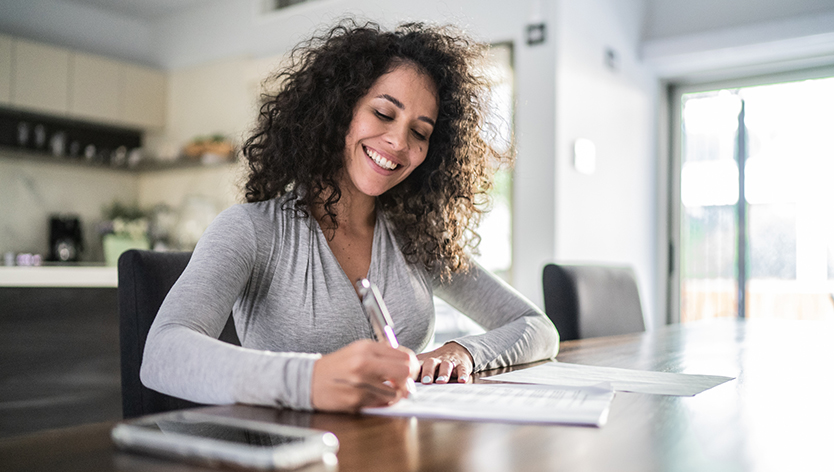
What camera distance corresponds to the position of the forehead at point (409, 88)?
1.32m

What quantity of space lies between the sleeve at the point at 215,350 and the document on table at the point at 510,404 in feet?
0.33

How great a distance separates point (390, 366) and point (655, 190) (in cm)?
385

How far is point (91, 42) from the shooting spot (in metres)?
4.77

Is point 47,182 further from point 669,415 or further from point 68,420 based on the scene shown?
point 669,415

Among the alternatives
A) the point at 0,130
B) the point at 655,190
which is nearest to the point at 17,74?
the point at 0,130

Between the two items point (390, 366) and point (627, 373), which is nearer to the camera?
point (390, 366)

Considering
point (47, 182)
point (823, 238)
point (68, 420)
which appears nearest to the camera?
point (68, 420)

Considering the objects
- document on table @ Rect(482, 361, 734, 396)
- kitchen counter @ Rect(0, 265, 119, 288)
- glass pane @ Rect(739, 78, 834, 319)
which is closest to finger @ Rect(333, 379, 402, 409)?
document on table @ Rect(482, 361, 734, 396)

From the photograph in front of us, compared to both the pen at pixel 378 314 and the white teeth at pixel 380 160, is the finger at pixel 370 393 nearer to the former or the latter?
the pen at pixel 378 314

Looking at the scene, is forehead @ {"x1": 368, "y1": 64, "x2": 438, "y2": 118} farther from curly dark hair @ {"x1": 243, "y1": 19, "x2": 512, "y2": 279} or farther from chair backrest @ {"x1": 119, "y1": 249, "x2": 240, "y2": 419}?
chair backrest @ {"x1": 119, "y1": 249, "x2": 240, "y2": 419}

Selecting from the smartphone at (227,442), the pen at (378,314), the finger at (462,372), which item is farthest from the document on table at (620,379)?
the smartphone at (227,442)

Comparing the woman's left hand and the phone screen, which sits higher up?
the phone screen

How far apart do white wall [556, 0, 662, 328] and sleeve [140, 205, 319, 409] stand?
2288 millimetres

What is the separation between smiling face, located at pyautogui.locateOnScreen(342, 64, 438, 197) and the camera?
4.27ft
